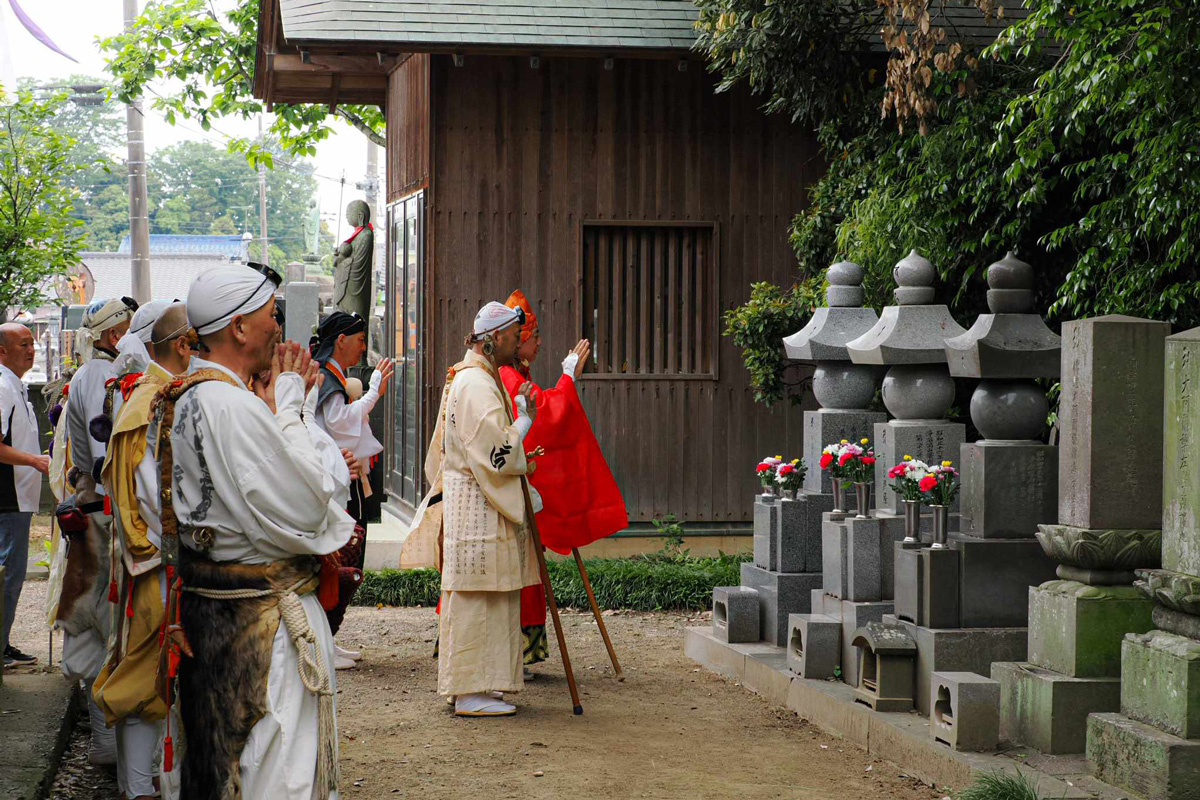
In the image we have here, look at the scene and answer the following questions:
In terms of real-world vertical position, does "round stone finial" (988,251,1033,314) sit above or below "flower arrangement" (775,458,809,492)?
above

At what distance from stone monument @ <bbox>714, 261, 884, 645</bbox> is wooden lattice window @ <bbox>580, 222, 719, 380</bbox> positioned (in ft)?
12.5

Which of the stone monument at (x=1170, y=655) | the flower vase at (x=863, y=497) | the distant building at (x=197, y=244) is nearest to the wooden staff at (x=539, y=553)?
the flower vase at (x=863, y=497)

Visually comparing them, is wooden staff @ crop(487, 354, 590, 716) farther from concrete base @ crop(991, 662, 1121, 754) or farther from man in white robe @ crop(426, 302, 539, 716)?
concrete base @ crop(991, 662, 1121, 754)

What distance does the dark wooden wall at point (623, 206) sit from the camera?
1164cm

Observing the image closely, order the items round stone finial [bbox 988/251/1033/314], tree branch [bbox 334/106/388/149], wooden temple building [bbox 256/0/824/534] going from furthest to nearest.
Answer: tree branch [bbox 334/106/388/149] → wooden temple building [bbox 256/0/824/534] → round stone finial [bbox 988/251/1033/314]

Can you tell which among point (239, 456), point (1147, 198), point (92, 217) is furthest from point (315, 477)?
point (92, 217)

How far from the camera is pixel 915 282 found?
7.41 meters

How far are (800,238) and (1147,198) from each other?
3.92 metres

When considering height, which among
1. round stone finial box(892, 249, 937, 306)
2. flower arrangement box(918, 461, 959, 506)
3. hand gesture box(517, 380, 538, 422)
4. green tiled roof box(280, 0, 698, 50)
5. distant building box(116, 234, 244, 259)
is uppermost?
distant building box(116, 234, 244, 259)

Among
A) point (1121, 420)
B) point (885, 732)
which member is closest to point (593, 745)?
point (885, 732)

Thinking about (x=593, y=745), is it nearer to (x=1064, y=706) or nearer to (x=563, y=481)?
(x=563, y=481)

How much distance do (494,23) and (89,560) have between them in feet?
22.0

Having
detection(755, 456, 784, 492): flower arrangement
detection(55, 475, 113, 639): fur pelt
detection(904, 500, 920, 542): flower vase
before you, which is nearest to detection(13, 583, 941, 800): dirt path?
detection(55, 475, 113, 639): fur pelt

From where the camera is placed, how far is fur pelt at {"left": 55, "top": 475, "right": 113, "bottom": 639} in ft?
19.1
